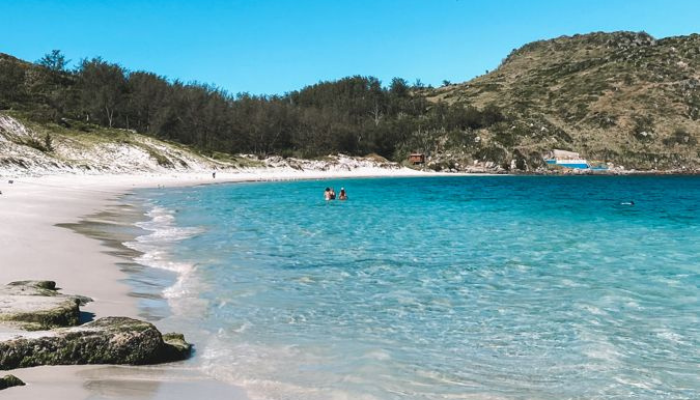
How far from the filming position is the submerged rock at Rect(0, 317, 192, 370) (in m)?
6.40

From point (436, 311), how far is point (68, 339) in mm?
6616

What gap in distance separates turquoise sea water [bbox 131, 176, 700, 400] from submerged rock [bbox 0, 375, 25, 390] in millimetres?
2222

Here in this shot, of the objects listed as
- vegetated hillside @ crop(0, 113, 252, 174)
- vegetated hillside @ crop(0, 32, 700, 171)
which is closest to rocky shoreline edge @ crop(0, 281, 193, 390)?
vegetated hillside @ crop(0, 113, 252, 174)

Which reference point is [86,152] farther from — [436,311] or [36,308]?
[436,311]

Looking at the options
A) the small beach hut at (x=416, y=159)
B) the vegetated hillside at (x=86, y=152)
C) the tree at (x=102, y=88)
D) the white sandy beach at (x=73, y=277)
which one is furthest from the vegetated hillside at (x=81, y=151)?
the small beach hut at (x=416, y=159)

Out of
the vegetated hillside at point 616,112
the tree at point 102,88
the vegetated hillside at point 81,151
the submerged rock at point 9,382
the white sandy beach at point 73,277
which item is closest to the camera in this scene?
the submerged rock at point 9,382

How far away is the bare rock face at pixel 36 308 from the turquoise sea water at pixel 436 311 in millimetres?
1831

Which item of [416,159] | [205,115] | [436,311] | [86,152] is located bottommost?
[436,311]

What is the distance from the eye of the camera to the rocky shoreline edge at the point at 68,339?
21.1ft

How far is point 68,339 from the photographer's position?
22.2 feet

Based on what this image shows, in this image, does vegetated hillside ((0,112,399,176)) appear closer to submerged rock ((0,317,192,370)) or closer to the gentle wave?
the gentle wave

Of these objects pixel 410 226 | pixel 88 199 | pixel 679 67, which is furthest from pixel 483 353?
pixel 679 67

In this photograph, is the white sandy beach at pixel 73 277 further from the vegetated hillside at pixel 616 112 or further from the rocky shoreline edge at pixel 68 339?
the vegetated hillside at pixel 616 112

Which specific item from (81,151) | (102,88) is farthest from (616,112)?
(81,151)
